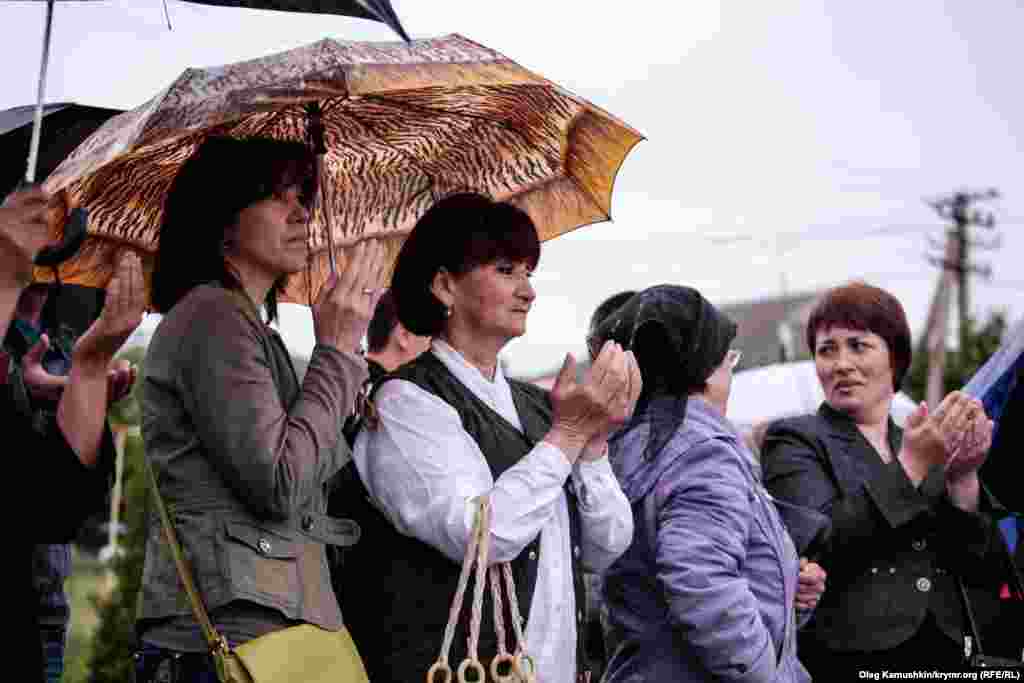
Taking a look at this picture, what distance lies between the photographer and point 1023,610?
4.80 meters

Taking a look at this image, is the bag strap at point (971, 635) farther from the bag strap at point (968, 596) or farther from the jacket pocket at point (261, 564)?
the jacket pocket at point (261, 564)

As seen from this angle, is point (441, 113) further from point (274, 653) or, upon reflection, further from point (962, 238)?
point (962, 238)

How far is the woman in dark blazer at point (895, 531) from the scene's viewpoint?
15.0 feet

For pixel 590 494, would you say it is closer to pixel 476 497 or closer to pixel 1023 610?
pixel 476 497

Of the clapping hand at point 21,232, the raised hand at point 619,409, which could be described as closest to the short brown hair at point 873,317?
the raised hand at point 619,409

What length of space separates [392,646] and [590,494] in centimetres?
62

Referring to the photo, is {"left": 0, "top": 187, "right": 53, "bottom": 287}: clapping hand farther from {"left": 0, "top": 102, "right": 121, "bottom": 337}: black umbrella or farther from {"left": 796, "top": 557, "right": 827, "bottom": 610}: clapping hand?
{"left": 796, "top": 557, "right": 827, "bottom": 610}: clapping hand

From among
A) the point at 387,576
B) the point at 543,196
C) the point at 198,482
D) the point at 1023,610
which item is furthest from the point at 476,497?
the point at 1023,610

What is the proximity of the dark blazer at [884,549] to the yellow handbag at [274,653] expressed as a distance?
1844 millimetres

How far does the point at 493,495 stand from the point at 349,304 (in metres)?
0.54

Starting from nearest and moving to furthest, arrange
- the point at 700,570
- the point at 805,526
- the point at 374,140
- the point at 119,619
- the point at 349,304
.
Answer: the point at 349,304 < the point at 700,570 < the point at 374,140 < the point at 805,526 < the point at 119,619

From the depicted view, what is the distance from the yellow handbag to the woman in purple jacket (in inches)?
40.7

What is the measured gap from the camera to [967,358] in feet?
81.9

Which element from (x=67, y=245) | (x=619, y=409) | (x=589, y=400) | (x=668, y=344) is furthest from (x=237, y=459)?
(x=668, y=344)
